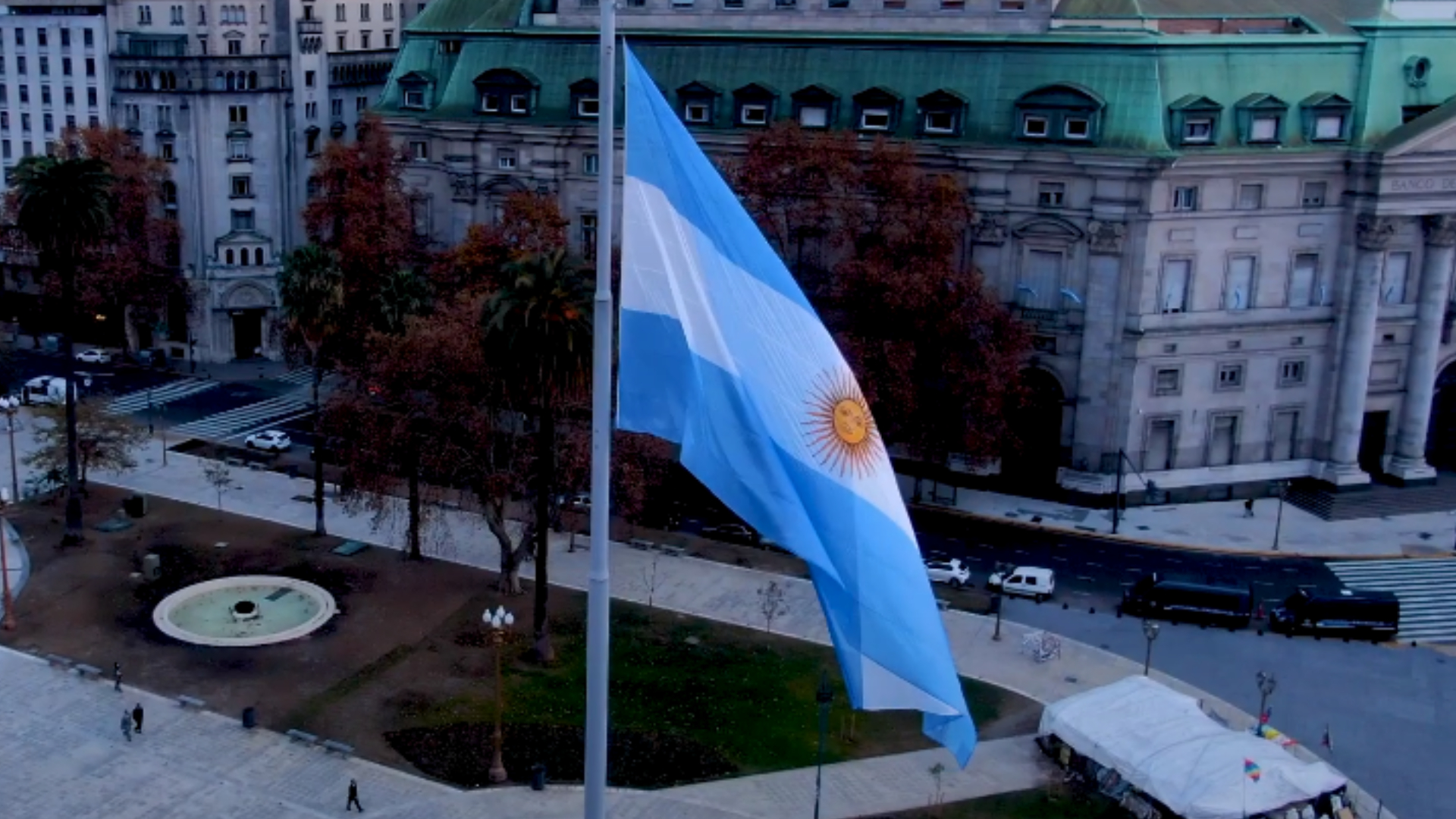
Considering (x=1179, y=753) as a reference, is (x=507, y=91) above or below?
above

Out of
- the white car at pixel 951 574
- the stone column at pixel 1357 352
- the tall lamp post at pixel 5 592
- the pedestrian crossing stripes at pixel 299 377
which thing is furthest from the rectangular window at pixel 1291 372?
the tall lamp post at pixel 5 592

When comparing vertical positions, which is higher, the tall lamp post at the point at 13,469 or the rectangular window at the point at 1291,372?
the rectangular window at the point at 1291,372

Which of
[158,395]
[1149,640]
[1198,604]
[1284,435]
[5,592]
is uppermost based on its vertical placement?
[1284,435]

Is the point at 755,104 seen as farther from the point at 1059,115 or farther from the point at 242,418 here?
the point at 242,418

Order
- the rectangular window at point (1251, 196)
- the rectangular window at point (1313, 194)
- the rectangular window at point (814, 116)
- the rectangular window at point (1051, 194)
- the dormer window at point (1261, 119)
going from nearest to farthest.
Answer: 1. the dormer window at point (1261, 119)
2. the rectangular window at point (1051, 194)
3. the rectangular window at point (1251, 196)
4. the rectangular window at point (1313, 194)
5. the rectangular window at point (814, 116)

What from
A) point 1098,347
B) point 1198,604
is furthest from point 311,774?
point 1098,347

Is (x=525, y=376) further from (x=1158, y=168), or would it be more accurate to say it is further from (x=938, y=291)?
(x=1158, y=168)

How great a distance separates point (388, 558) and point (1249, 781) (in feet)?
135

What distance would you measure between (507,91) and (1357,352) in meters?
54.7

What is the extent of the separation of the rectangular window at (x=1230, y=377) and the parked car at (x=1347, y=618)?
20381 millimetres

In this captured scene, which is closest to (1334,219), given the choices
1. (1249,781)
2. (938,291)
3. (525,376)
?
(938,291)

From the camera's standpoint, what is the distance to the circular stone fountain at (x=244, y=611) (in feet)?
205

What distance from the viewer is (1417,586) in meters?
73.3

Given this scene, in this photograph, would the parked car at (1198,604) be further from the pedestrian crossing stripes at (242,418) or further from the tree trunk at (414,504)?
the pedestrian crossing stripes at (242,418)
